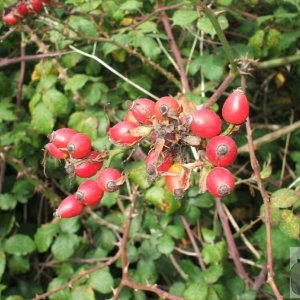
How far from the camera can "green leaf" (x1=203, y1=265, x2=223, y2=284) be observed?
1.80m

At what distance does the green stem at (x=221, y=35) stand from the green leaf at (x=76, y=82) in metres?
0.71

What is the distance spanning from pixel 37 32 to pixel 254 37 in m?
0.96

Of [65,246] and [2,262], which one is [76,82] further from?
[2,262]

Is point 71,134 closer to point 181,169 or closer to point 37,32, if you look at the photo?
point 181,169

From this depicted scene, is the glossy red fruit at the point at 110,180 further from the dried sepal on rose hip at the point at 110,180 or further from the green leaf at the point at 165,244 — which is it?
the green leaf at the point at 165,244

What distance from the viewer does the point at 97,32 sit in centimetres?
220

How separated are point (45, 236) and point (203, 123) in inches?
49.0

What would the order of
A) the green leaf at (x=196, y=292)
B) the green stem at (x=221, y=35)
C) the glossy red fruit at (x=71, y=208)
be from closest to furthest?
the glossy red fruit at (x=71, y=208), the green stem at (x=221, y=35), the green leaf at (x=196, y=292)

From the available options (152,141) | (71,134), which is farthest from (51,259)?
(152,141)

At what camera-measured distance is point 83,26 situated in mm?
2150

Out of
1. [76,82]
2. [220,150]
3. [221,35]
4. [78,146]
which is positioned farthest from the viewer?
[76,82]


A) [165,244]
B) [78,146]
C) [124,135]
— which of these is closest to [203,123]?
[124,135]

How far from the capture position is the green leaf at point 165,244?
77.6 inches

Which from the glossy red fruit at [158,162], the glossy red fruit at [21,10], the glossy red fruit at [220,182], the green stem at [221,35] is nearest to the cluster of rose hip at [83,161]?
the glossy red fruit at [158,162]
